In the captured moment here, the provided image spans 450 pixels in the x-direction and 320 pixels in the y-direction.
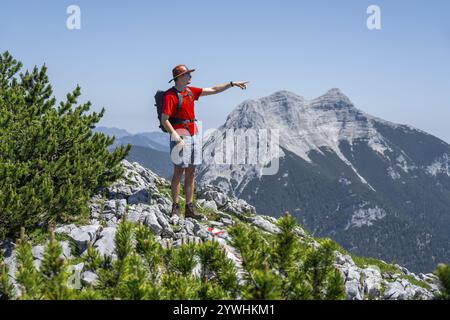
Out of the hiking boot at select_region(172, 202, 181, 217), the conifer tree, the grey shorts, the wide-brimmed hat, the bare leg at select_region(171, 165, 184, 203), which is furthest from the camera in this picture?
the hiking boot at select_region(172, 202, 181, 217)

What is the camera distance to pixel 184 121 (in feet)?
37.0

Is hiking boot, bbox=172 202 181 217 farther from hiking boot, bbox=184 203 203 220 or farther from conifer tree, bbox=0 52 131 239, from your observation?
conifer tree, bbox=0 52 131 239

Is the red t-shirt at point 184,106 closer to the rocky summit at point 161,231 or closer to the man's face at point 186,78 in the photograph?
the man's face at point 186,78

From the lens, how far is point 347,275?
10.8 m

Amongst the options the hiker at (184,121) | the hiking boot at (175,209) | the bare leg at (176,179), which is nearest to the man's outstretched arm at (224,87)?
the hiker at (184,121)

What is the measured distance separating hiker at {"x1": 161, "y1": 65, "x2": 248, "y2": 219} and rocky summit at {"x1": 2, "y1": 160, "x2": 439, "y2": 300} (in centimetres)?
126

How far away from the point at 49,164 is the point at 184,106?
3.84m

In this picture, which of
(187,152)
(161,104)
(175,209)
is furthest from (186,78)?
(175,209)

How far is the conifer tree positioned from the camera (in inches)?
364

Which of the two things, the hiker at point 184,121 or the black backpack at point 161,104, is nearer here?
the hiker at point 184,121

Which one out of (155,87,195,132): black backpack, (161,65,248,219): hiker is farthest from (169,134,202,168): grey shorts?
(155,87,195,132): black backpack

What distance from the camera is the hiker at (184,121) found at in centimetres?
1076
